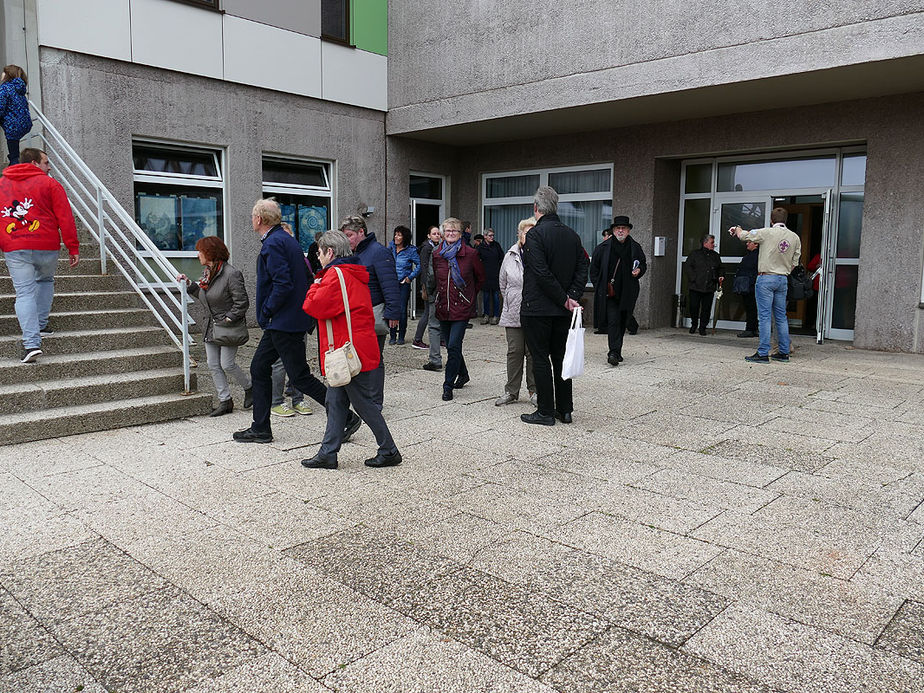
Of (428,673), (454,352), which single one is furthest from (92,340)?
(428,673)

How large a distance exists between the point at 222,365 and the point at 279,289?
1344mm

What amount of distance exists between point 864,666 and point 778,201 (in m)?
11.0

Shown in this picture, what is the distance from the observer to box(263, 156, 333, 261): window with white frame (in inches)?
A: 504

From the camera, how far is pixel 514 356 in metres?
7.24

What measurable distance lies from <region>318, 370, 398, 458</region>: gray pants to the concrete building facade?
729 cm

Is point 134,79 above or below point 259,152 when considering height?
above

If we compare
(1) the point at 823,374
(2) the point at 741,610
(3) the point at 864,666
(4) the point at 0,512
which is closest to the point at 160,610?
Answer: (4) the point at 0,512

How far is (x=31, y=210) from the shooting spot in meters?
6.47

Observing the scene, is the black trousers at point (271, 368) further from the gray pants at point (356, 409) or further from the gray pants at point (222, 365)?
the gray pants at point (222, 365)

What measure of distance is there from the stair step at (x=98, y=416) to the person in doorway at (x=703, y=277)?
878 cm

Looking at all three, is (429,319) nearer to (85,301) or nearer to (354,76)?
(85,301)

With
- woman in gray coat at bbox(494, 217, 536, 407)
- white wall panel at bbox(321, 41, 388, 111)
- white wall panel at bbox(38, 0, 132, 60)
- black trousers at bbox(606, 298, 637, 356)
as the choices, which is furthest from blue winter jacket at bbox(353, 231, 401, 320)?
white wall panel at bbox(321, 41, 388, 111)

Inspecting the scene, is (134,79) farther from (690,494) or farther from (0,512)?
(690,494)

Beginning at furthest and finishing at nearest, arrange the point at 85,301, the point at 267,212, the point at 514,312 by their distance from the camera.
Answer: the point at 85,301, the point at 514,312, the point at 267,212
